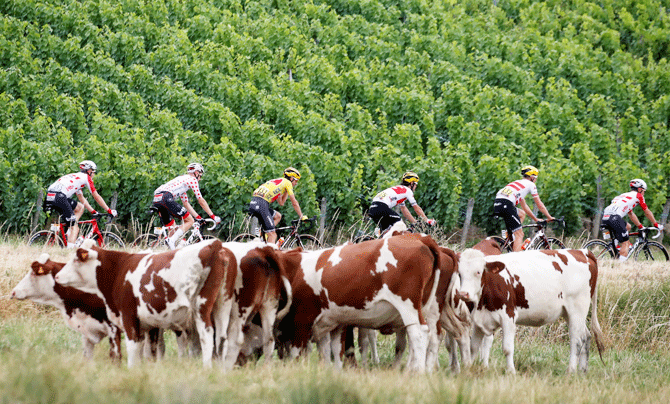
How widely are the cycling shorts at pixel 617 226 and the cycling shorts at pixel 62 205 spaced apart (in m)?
12.0

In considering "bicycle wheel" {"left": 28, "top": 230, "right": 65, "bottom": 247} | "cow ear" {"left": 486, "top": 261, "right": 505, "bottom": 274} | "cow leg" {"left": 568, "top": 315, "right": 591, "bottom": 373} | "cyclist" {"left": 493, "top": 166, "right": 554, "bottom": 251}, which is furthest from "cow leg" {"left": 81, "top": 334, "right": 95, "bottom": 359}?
"cyclist" {"left": 493, "top": 166, "right": 554, "bottom": 251}

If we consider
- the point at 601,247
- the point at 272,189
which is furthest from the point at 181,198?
the point at 601,247

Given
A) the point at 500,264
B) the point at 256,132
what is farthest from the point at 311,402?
the point at 256,132

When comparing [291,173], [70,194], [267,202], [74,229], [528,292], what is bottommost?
[74,229]

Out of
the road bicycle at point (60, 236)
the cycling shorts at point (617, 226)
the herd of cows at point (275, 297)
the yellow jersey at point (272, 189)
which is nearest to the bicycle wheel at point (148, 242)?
the road bicycle at point (60, 236)

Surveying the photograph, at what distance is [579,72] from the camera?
2769cm

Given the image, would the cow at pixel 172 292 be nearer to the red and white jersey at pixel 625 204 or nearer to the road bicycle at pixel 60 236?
the road bicycle at pixel 60 236

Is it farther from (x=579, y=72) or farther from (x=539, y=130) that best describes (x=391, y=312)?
(x=579, y=72)

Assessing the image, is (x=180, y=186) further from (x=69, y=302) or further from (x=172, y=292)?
(x=172, y=292)

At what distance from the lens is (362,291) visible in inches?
316

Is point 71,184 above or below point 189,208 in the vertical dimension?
above

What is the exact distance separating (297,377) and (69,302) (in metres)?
2.75

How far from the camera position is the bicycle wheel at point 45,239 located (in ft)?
51.8

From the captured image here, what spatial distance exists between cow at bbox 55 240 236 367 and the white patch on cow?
4.85 feet
